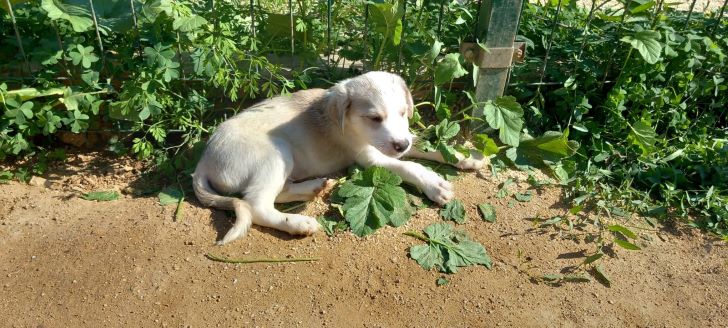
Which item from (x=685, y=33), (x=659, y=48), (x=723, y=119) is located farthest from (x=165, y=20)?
(x=723, y=119)

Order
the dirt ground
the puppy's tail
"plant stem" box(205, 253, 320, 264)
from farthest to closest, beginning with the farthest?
the puppy's tail < "plant stem" box(205, 253, 320, 264) < the dirt ground

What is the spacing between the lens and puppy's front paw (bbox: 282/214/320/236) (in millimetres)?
3467

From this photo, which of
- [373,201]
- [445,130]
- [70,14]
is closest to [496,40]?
[445,130]

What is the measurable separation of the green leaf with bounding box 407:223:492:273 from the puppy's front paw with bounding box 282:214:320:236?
2.13ft

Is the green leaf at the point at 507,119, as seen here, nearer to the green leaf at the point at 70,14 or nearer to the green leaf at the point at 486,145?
the green leaf at the point at 486,145

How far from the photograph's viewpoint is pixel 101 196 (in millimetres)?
3871

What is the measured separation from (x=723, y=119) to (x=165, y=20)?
4.90 metres

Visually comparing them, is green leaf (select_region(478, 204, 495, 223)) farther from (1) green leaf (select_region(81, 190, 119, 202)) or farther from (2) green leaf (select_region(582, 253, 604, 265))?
(1) green leaf (select_region(81, 190, 119, 202))

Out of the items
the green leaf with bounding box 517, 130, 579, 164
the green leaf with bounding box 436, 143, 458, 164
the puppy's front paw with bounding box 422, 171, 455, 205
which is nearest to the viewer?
the puppy's front paw with bounding box 422, 171, 455, 205

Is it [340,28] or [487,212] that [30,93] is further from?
[487,212]

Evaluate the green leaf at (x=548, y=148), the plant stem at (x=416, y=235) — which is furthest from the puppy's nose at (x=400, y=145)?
the green leaf at (x=548, y=148)

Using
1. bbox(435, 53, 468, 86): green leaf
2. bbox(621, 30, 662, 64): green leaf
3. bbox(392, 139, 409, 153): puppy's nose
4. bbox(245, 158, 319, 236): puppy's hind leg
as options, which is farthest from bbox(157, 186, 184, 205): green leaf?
bbox(621, 30, 662, 64): green leaf

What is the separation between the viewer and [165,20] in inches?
150

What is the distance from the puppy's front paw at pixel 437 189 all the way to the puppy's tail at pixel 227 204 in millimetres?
1277
